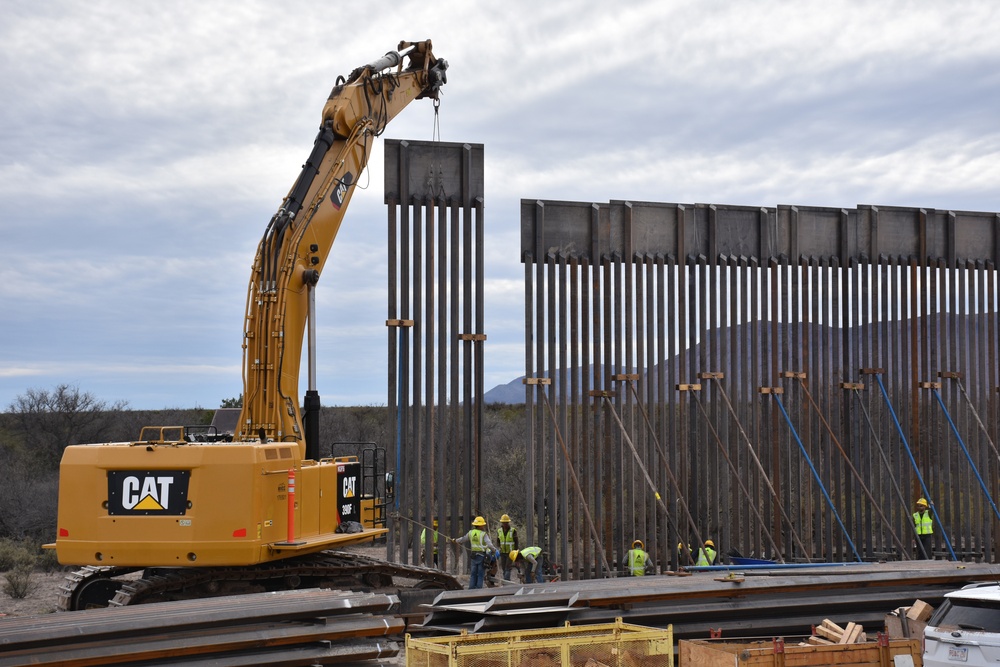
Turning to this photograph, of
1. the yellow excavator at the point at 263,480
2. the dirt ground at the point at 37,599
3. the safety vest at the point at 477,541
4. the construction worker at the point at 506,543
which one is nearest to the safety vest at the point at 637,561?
the construction worker at the point at 506,543

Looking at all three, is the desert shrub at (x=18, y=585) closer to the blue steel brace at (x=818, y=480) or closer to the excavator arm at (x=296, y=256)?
the excavator arm at (x=296, y=256)

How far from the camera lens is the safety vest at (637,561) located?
58.5 ft

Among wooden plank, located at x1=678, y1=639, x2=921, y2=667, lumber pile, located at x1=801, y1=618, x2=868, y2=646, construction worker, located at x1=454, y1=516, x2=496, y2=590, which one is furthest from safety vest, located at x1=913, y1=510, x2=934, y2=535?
wooden plank, located at x1=678, y1=639, x2=921, y2=667

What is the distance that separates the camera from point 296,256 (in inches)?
581

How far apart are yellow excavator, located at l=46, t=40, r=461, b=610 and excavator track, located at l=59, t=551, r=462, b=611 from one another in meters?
0.02

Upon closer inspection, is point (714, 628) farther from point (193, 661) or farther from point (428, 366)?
point (428, 366)

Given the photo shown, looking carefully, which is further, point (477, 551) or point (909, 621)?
point (477, 551)

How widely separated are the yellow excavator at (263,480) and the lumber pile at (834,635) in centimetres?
581

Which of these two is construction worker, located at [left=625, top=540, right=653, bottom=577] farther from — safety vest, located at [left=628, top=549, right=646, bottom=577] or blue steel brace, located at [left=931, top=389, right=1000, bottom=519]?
Answer: blue steel brace, located at [left=931, top=389, right=1000, bottom=519]

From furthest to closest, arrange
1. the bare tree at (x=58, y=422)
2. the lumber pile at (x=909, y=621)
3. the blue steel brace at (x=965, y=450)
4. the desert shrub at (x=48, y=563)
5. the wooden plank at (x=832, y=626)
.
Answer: the bare tree at (x=58, y=422)
the desert shrub at (x=48, y=563)
the blue steel brace at (x=965, y=450)
the lumber pile at (x=909, y=621)
the wooden plank at (x=832, y=626)

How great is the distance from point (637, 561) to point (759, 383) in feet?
17.2

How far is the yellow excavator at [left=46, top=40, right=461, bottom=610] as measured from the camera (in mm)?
12859

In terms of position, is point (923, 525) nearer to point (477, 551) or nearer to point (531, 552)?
point (531, 552)

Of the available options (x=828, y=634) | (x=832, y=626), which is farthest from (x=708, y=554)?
(x=828, y=634)
